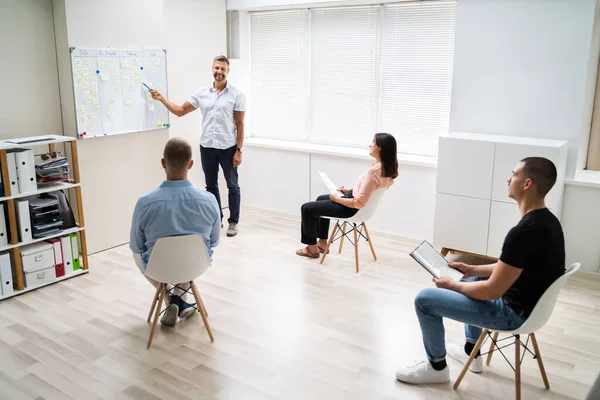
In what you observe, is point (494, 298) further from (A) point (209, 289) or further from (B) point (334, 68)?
(B) point (334, 68)

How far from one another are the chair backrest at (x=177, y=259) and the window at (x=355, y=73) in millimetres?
3110

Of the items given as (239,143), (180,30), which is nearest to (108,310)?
(239,143)

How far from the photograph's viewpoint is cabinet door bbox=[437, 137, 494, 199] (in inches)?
185

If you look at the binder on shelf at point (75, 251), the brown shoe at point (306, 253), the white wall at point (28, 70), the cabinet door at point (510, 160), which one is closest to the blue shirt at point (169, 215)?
the binder on shelf at point (75, 251)

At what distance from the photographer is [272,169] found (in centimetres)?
664

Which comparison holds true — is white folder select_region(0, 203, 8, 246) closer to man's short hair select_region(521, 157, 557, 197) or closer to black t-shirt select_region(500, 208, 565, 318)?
black t-shirt select_region(500, 208, 565, 318)

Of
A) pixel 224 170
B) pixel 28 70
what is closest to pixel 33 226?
pixel 28 70

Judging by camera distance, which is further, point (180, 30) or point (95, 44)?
point (180, 30)

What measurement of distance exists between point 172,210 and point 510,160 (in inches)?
109

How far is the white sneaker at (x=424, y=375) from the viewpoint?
3150 millimetres

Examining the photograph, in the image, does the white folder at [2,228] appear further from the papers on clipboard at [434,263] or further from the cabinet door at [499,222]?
the cabinet door at [499,222]

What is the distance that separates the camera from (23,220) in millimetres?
4270

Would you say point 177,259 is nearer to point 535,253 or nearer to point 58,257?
point 58,257

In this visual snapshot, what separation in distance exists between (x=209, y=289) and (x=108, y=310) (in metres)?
0.77
